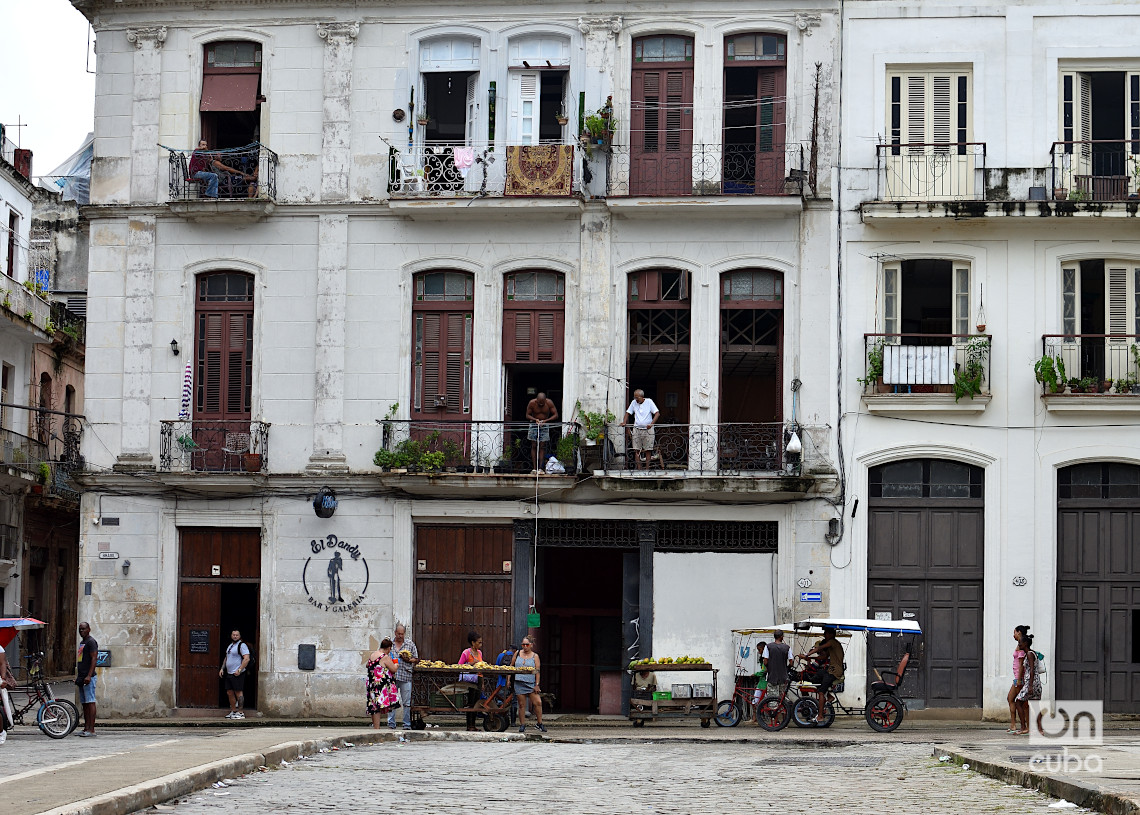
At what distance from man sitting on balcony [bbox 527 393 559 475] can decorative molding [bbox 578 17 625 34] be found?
6238 mm

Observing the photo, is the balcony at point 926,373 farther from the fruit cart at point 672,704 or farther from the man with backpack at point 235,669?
the man with backpack at point 235,669

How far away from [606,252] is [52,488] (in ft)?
56.4

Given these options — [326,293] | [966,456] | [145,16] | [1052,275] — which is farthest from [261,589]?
[1052,275]

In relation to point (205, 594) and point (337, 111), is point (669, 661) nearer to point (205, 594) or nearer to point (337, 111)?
point (205, 594)

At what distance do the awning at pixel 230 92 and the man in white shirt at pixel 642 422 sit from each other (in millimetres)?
8400

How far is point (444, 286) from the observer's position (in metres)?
27.2

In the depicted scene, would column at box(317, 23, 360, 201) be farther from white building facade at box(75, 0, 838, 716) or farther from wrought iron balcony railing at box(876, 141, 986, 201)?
wrought iron balcony railing at box(876, 141, 986, 201)

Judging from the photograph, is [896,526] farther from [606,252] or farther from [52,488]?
[52,488]

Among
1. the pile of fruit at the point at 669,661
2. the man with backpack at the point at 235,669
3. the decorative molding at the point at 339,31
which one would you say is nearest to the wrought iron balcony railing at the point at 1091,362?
the pile of fruit at the point at 669,661

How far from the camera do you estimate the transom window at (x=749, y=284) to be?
26547 millimetres

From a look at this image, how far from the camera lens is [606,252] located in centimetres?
2656

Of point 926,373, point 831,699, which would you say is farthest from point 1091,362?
point 831,699

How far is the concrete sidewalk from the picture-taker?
37.9 ft

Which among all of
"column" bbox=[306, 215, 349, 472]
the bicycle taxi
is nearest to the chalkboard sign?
"column" bbox=[306, 215, 349, 472]
